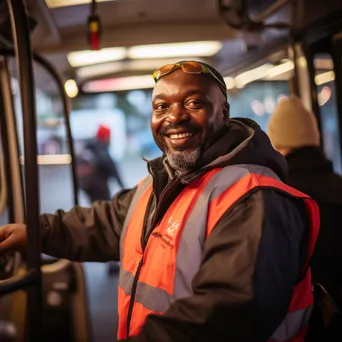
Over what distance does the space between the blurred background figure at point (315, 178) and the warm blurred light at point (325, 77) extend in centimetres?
50

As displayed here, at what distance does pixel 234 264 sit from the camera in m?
1.24

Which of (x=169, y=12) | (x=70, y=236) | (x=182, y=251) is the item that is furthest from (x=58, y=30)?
(x=182, y=251)

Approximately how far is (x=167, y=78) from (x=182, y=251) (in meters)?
0.57

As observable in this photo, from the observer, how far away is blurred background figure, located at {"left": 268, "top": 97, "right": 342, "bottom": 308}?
90.7 inches

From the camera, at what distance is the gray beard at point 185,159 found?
5.16ft

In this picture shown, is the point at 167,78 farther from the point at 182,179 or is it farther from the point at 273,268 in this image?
→ the point at 273,268

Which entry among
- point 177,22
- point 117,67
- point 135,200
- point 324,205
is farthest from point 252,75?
point 135,200

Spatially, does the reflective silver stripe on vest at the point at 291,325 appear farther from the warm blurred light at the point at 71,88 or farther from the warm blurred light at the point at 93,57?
the warm blurred light at the point at 71,88

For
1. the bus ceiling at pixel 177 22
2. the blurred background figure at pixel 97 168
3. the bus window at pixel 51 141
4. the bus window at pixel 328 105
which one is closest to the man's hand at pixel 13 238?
the bus window at pixel 51 141

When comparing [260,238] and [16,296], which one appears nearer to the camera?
[260,238]

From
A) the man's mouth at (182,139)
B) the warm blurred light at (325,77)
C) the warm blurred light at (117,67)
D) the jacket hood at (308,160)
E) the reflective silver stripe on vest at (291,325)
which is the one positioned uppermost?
the warm blurred light at (117,67)

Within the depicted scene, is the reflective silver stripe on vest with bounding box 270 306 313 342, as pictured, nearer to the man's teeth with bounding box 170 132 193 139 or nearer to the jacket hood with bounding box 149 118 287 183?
the jacket hood with bounding box 149 118 287 183

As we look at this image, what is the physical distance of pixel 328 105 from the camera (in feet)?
10.7

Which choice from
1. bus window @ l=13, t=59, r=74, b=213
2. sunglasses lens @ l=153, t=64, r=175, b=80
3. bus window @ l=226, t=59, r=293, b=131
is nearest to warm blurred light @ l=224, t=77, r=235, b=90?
bus window @ l=226, t=59, r=293, b=131
